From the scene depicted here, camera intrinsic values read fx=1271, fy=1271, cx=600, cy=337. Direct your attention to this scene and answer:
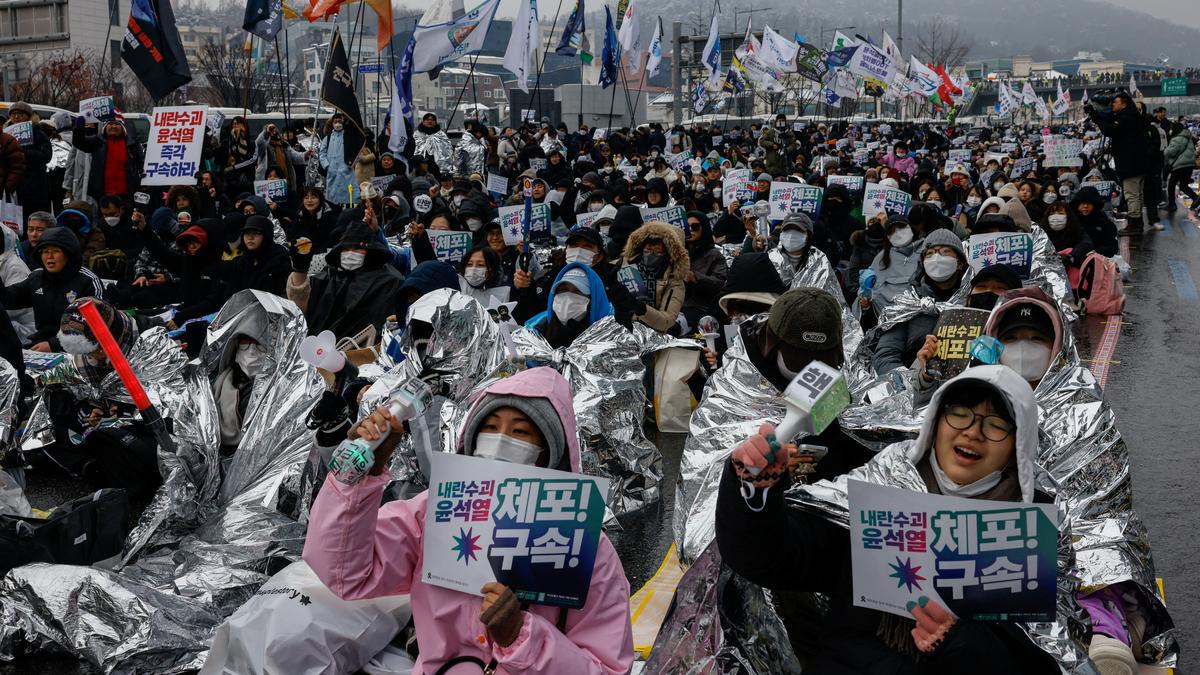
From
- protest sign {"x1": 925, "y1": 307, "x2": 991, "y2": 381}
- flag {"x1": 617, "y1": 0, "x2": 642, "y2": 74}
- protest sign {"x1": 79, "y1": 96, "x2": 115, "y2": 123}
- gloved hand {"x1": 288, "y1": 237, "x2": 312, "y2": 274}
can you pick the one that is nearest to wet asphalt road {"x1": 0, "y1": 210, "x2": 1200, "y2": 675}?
protest sign {"x1": 925, "y1": 307, "x2": 991, "y2": 381}

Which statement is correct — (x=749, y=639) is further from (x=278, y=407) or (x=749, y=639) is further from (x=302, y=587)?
(x=278, y=407)

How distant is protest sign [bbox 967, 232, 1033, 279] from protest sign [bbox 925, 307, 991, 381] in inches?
Result: 137

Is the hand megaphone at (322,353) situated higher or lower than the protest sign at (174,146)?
lower

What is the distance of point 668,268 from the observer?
10359 mm

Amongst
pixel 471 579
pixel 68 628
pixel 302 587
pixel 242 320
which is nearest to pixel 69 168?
pixel 242 320

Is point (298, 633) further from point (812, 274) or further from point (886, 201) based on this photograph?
point (886, 201)

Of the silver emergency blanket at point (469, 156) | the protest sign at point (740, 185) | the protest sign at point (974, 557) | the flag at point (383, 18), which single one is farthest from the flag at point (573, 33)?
the protest sign at point (974, 557)

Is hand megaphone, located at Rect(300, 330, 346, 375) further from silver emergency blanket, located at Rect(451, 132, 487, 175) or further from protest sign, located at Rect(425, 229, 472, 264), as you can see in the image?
silver emergency blanket, located at Rect(451, 132, 487, 175)

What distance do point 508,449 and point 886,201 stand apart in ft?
34.8

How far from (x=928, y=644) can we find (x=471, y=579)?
112 cm

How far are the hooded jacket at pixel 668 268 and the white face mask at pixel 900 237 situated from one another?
1.84m

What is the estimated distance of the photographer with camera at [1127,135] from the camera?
20.0 m

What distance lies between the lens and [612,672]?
3242mm

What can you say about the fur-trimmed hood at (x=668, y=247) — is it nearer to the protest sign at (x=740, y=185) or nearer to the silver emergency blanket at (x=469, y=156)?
the protest sign at (x=740, y=185)
